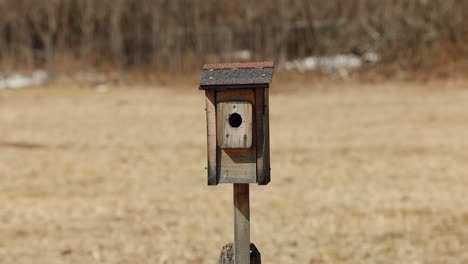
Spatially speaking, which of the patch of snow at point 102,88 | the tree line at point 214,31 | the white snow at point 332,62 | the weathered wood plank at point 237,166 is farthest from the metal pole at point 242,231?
the white snow at point 332,62

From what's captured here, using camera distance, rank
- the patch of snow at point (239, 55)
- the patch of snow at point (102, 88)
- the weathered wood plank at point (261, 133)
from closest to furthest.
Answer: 1. the weathered wood plank at point (261, 133)
2. the patch of snow at point (102, 88)
3. the patch of snow at point (239, 55)

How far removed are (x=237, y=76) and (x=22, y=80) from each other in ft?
98.1

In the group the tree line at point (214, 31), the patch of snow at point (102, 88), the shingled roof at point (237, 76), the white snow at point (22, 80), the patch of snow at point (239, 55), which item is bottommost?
the shingled roof at point (237, 76)

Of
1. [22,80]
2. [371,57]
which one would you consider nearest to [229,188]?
[371,57]

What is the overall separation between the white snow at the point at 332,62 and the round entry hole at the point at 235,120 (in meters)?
27.6

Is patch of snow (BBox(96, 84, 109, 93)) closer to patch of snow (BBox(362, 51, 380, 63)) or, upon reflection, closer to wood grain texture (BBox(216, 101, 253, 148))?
patch of snow (BBox(362, 51, 380, 63))

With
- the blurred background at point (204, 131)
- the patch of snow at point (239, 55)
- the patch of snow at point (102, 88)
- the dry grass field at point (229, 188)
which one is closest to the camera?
the dry grass field at point (229, 188)

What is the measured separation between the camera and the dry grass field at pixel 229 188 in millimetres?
8266

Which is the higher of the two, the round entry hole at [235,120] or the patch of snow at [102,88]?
the patch of snow at [102,88]

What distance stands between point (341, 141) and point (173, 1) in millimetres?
19669

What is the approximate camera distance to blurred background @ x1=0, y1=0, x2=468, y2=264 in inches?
344

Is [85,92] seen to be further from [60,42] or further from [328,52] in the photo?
[328,52]

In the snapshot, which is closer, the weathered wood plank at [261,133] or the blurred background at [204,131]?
the weathered wood plank at [261,133]

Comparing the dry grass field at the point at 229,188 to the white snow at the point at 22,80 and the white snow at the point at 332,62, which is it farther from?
the white snow at the point at 22,80
